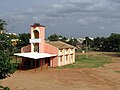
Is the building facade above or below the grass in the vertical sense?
above

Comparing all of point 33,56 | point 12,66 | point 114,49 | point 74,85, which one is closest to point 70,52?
point 33,56

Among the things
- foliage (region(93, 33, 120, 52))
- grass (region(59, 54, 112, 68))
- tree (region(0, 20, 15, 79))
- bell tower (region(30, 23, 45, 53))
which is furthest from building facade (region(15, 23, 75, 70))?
foliage (region(93, 33, 120, 52))

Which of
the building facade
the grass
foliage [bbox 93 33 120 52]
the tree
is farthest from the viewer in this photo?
foliage [bbox 93 33 120 52]

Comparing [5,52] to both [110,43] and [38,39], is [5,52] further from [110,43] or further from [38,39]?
[110,43]

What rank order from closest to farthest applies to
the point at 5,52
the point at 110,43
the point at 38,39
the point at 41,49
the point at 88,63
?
1. the point at 5,52
2. the point at 38,39
3. the point at 41,49
4. the point at 88,63
5. the point at 110,43

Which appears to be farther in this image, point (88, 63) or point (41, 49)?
point (88, 63)

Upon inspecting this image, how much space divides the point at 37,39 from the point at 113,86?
21.6 metres

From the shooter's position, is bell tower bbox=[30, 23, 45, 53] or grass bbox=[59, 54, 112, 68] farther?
grass bbox=[59, 54, 112, 68]

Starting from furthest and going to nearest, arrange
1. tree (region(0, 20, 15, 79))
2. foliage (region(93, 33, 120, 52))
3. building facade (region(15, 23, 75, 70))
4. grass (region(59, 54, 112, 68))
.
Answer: foliage (region(93, 33, 120, 52)) → grass (region(59, 54, 112, 68)) → building facade (region(15, 23, 75, 70)) → tree (region(0, 20, 15, 79))

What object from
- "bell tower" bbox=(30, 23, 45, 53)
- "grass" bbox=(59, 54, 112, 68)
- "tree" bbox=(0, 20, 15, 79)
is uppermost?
"bell tower" bbox=(30, 23, 45, 53)

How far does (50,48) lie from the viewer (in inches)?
1901

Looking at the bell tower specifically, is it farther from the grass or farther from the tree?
the tree

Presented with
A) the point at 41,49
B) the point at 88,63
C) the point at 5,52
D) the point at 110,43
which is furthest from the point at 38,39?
the point at 110,43

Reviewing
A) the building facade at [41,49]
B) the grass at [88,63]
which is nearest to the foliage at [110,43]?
the grass at [88,63]
